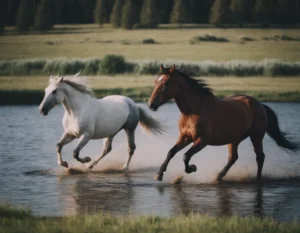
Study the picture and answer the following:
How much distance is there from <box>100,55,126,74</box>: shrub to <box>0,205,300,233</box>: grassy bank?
27874 millimetres

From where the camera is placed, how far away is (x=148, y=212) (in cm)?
873

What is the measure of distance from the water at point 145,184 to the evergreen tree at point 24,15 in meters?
31.6

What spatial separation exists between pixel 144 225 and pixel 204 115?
341 cm

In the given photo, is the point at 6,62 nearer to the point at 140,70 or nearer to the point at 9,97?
the point at 140,70

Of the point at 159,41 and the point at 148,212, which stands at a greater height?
the point at 148,212

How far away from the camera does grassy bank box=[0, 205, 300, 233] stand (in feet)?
23.6

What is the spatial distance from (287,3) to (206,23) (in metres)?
7.83

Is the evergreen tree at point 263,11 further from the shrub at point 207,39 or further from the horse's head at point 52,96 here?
the horse's head at point 52,96

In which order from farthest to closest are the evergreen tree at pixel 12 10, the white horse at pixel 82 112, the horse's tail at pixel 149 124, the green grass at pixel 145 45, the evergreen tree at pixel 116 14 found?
the evergreen tree at pixel 116 14, the evergreen tree at pixel 12 10, the green grass at pixel 145 45, the horse's tail at pixel 149 124, the white horse at pixel 82 112

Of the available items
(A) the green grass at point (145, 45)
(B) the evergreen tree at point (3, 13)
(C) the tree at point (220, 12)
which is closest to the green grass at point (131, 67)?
(A) the green grass at point (145, 45)

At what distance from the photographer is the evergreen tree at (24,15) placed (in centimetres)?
4755

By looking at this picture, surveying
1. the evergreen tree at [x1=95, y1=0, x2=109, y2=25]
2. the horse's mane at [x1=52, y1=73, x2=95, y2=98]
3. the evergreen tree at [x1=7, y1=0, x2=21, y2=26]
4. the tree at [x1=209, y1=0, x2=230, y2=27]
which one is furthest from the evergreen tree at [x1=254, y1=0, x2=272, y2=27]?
the horse's mane at [x1=52, y1=73, x2=95, y2=98]

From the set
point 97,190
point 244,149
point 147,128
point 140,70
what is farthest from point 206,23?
point 97,190

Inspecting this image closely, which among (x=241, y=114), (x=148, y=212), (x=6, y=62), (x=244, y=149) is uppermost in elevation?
(x=241, y=114)
